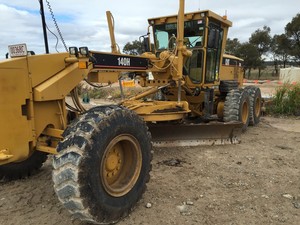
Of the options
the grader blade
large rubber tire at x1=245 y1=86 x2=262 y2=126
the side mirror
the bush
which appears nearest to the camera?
the grader blade

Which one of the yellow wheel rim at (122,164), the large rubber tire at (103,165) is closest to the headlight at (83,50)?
the large rubber tire at (103,165)

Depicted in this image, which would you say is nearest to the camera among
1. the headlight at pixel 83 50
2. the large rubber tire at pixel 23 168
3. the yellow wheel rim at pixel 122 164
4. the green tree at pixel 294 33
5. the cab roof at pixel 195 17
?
the yellow wheel rim at pixel 122 164

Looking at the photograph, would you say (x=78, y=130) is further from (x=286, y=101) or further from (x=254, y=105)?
(x=286, y=101)

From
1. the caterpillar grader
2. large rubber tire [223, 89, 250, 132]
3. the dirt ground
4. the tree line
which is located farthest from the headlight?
the tree line

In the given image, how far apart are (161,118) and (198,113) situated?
224 cm

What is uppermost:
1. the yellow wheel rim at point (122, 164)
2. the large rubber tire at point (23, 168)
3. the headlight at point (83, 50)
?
the headlight at point (83, 50)

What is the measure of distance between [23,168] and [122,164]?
1703 mm

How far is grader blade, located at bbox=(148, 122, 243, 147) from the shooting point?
6527 mm

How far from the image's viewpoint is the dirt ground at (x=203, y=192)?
3791 mm

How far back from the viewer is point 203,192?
4.48m

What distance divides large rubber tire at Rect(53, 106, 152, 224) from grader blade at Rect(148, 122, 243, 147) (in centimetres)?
243

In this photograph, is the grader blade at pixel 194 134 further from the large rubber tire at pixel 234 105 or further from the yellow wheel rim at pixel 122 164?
the yellow wheel rim at pixel 122 164

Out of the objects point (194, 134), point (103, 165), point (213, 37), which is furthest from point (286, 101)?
point (103, 165)

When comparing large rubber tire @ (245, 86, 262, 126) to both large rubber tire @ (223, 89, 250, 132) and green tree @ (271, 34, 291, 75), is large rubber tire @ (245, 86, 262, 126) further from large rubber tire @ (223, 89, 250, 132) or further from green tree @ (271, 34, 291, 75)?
green tree @ (271, 34, 291, 75)
